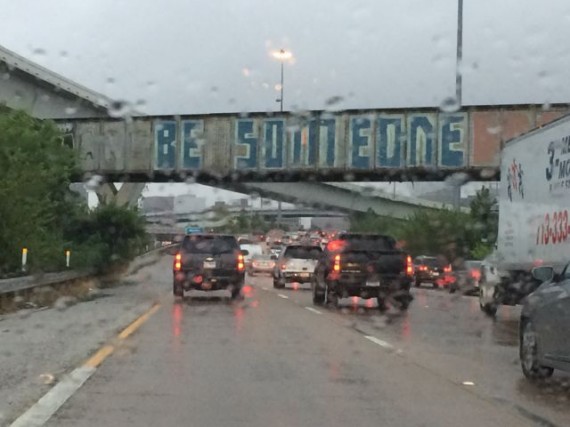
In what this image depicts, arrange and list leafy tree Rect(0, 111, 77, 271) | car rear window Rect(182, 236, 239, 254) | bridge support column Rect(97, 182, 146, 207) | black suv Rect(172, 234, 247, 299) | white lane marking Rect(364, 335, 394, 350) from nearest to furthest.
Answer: white lane marking Rect(364, 335, 394, 350)
black suv Rect(172, 234, 247, 299)
car rear window Rect(182, 236, 239, 254)
leafy tree Rect(0, 111, 77, 271)
bridge support column Rect(97, 182, 146, 207)

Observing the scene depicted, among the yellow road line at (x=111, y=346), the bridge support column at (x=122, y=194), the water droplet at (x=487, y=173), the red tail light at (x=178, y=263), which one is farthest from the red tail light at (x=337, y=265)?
the bridge support column at (x=122, y=194)

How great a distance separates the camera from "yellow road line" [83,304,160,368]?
1204cm

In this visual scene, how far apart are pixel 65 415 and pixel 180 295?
18.4 metres

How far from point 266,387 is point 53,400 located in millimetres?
2407

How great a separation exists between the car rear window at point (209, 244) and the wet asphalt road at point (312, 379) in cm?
799

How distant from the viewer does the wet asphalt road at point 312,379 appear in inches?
340

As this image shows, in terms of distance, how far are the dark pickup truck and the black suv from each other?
11.7ft

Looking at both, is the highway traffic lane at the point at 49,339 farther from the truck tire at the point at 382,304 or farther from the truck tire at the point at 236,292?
the truck tire at the point at 382,304

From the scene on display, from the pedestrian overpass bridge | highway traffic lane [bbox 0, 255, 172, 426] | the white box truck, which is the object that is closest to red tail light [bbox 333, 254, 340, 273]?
the white box truck

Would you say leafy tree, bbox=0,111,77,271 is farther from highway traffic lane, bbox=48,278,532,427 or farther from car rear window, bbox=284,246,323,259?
highway traffic lane, bbox=48,278,532,427

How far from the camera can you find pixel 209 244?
88.8 ft

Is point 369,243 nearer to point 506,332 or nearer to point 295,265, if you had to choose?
point 506,332

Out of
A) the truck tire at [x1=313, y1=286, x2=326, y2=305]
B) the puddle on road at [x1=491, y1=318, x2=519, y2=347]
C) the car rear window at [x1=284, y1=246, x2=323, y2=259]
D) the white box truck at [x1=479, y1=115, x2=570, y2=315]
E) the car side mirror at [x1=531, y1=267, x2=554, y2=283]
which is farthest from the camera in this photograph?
the car rear window at [x1=284, y1=246, x2=323, y2=259]

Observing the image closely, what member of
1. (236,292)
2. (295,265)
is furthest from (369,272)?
(295,265)
